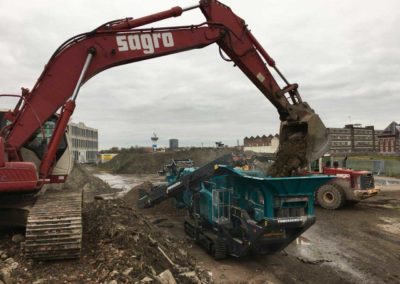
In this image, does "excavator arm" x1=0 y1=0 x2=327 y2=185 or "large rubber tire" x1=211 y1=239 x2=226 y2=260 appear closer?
"excavator arm" x1=0 y1=0 x2=327 y2=185

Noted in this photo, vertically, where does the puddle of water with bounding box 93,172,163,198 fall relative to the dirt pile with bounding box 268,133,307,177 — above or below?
below

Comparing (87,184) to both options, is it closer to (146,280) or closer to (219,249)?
(219,249)

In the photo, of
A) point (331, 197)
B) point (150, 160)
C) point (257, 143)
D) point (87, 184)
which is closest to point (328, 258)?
point (331, 197)

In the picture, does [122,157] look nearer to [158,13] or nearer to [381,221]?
[381,221]

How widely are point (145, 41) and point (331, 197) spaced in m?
10.1

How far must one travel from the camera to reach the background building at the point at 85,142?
4756 cm

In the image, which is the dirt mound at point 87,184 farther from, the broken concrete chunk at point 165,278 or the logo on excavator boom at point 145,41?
the broken concrete chunk at point 165,278

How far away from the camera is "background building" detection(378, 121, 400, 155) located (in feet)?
242

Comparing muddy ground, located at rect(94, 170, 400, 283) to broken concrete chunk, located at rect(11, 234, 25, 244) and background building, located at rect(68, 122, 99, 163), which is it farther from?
background building, located at rect(68, 122, 99, 163)

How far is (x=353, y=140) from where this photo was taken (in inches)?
2569

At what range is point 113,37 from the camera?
22.2 ft

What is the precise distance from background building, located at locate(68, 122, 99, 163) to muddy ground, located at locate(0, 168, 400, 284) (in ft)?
124

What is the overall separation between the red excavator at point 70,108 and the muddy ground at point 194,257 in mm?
393

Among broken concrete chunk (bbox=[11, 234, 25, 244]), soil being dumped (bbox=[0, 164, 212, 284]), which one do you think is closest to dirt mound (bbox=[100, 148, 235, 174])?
soil being dumped (bbox=[0, 164, 212, 284])
